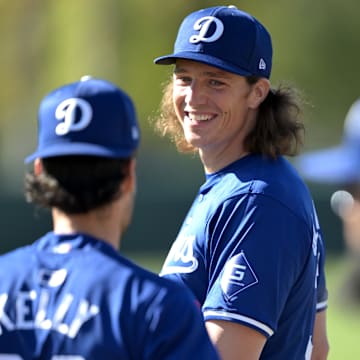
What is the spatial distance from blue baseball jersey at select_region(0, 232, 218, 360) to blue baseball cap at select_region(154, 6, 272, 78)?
1484mm

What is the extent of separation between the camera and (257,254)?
Result: 4.51 m

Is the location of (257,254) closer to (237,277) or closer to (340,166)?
(237,277)

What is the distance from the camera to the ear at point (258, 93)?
504cm

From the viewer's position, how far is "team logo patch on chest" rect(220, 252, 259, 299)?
4.50m

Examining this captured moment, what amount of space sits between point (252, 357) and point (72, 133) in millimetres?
1332

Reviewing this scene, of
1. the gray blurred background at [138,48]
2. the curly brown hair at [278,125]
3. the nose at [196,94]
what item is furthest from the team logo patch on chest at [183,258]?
the gray blurred background at [138,48]

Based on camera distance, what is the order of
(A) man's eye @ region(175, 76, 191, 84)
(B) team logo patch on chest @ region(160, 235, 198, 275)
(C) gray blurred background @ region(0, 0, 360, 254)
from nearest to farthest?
(B) team logo patch on chest @ region(160, 235, 198, 275)
(A) man's eye @ region(175, 76, 191, 84)
(C) gray blurred background @ region(0, 0, 360, 254)

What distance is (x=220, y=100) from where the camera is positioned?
499cm

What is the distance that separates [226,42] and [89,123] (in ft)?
4.54

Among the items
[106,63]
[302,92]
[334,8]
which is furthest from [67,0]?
[302,92]

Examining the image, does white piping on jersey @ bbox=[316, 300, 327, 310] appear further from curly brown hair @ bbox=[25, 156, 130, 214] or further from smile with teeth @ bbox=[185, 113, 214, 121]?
curly brown hair @ bbox=[25, 156, 130, 214]

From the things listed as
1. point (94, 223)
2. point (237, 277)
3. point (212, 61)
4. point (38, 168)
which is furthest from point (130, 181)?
point (212, 61)

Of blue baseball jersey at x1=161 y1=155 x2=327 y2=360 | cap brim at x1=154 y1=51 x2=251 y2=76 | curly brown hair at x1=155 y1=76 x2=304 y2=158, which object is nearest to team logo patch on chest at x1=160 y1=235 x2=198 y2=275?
blue baseball jersey at x1=161 y1=155 x2=327 y2=360

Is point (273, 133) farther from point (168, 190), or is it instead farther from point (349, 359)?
point (168, 190)
